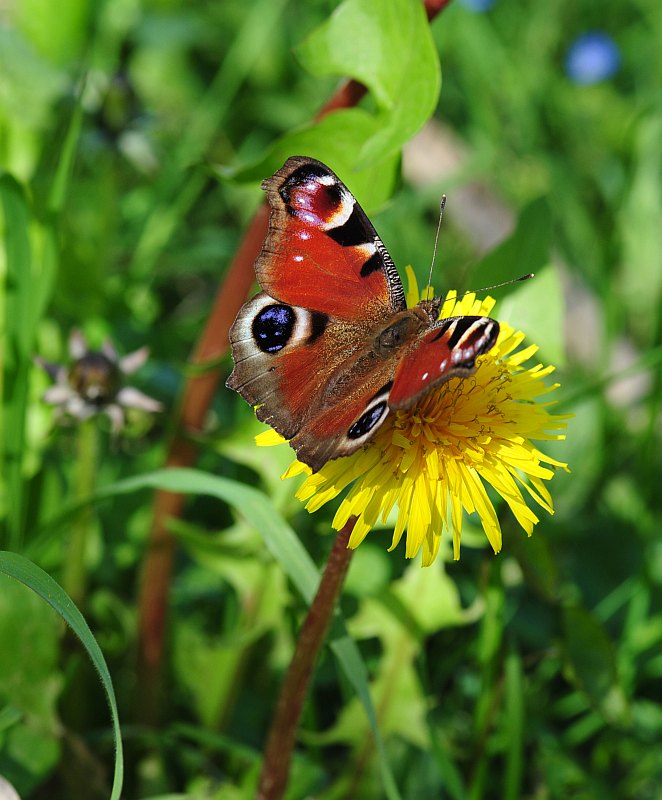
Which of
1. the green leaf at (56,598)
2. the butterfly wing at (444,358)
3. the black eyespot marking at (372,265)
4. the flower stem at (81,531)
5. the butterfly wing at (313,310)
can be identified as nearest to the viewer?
the butterfly wing at (444,358)

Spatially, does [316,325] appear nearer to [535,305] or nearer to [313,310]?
[313,310]

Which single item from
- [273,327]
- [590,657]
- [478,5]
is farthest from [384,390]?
[478,5]

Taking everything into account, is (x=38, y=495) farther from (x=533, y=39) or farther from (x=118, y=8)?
(x=533, y=39)

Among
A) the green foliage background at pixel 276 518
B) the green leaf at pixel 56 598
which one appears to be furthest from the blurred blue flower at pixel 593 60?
the green leaf at pixel 56 598

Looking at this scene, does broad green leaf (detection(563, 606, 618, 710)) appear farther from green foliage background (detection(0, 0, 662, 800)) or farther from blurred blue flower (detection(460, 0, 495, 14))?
blurred blue flower (detection(460, 0, 495, 14))

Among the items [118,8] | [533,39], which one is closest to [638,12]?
[533,39]

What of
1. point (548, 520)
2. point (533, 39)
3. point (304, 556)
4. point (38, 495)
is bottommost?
point (38, 495)

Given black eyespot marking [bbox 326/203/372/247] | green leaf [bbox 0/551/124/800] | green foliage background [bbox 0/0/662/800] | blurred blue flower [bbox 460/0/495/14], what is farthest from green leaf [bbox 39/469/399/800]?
blurred blue flower [bbox 460/0/495/14]

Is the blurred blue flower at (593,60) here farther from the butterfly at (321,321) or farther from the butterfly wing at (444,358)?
the butterfly wing at (444,358)
